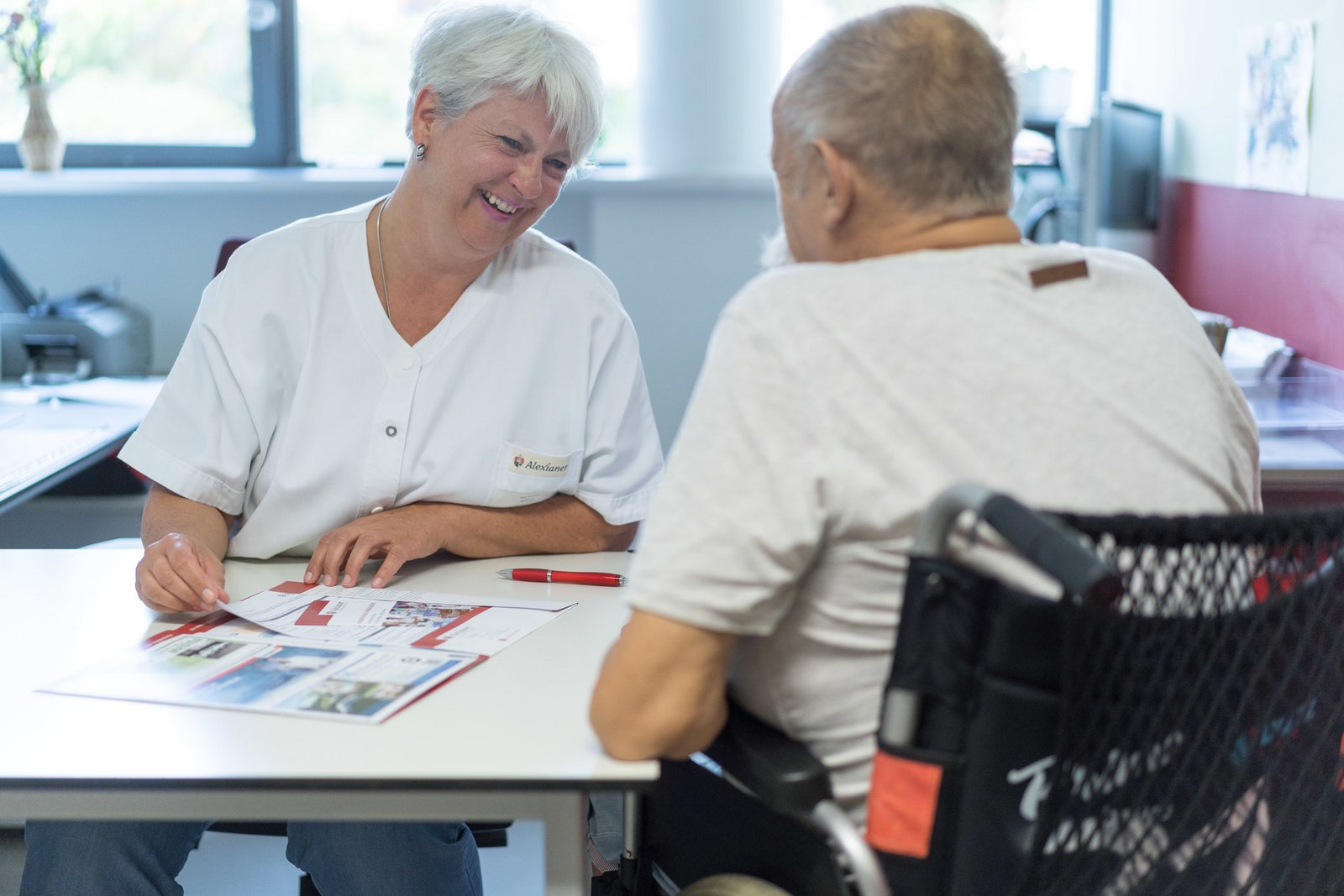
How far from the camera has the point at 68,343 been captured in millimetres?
2916

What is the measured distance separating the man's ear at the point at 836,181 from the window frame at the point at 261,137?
301 centimetres

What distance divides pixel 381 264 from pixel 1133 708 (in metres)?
1.13

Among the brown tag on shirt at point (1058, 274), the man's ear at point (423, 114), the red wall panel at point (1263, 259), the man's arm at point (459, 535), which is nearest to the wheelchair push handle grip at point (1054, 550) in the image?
the brown tag on shirt at point (1058, 274)

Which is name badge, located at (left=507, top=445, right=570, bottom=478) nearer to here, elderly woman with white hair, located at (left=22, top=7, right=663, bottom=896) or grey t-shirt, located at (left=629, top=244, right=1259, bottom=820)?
elderly woman with white hair, located at (left=22, top=7, right=663, bottom=896)

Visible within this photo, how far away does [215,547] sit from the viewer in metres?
1.53

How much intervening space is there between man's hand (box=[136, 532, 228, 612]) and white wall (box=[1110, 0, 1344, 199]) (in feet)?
6.26

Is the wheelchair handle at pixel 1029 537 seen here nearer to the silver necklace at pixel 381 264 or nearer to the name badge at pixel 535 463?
the name badge at pixel 535 463

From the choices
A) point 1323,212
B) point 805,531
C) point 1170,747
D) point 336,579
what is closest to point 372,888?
point 336,579

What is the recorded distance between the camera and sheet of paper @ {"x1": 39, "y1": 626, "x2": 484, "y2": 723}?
106 cm

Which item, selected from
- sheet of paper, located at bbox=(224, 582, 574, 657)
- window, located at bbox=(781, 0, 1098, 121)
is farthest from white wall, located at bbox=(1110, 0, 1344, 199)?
sheet of paper, located at bbox=(224, 582, 574, 657)

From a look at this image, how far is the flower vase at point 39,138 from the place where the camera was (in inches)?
129

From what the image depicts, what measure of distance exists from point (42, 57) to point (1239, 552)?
3.28m

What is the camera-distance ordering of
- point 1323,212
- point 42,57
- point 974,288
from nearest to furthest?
1. point 974,288
2. point 1323,212
3. point 42,57

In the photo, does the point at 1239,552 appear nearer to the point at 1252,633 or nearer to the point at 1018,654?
the point at 1252,633
